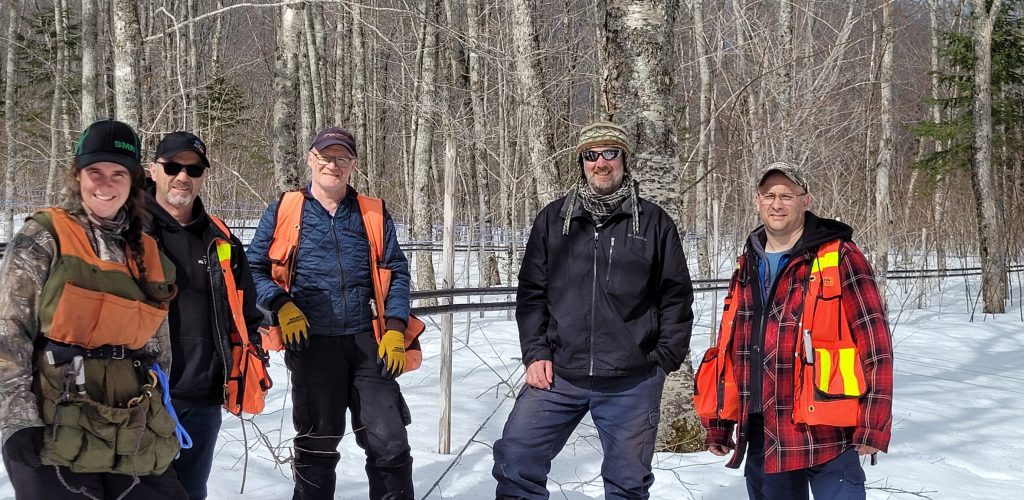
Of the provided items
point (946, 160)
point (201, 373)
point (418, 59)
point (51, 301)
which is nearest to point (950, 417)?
point (201, 373)

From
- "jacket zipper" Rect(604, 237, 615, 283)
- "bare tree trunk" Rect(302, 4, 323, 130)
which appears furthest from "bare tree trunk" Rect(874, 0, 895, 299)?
"bare tree trunk" Rect(302, 4, 323, 130)

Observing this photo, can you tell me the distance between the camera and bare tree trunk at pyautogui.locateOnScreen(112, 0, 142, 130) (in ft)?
17.8

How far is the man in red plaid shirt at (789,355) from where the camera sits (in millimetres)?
2811

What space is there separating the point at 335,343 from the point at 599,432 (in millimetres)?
1212

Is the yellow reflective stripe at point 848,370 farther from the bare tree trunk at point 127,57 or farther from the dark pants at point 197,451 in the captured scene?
the bare tree trunk at point 127,57

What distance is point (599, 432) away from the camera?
10.5 feet

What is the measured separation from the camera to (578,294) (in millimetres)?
3178

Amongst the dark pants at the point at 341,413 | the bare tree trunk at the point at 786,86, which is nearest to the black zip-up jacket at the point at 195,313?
the dark pants at the point at 341,413

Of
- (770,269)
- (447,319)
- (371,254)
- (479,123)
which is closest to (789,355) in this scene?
(770,269)

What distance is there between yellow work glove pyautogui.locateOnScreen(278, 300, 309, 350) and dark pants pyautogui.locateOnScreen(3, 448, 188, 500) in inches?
34.7

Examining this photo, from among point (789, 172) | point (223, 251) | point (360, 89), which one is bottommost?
point (223, 251)

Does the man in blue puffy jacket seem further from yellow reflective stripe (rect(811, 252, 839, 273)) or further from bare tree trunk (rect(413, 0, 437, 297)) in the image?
bare tree trunk (rect(413, 0, 437, 297))

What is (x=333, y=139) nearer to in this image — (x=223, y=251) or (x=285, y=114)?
(x=223, y=251)

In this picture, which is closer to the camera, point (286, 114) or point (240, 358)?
point (240, 358)
